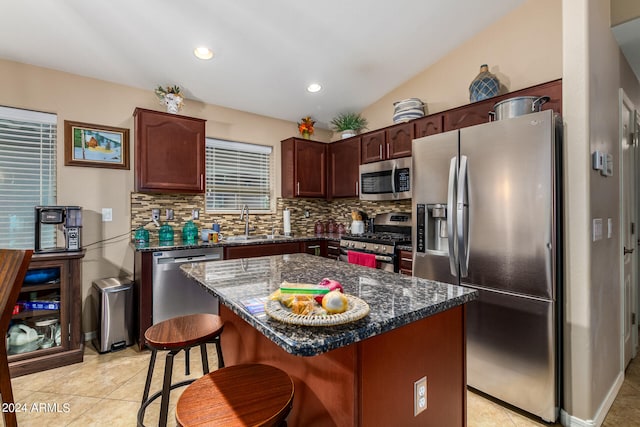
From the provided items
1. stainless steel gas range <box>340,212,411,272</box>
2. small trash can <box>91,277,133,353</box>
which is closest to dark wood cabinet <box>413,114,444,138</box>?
stainless steel gas range <box>340,212,411,272</box>

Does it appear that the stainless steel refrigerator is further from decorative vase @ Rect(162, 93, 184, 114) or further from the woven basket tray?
decorative vase @ Rect(162, 93, 184, 114)

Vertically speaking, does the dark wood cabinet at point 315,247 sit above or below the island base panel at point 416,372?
above

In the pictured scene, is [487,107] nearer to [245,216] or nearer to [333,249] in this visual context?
[333,249]

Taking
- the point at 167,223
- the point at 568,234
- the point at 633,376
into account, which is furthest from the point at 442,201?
the point at 167,223

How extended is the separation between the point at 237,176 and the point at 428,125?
238 cm

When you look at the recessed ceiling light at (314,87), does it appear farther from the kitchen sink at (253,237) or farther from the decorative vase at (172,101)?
the kitchen sink at (253,237)

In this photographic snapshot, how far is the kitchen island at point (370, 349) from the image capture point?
0.92 metres

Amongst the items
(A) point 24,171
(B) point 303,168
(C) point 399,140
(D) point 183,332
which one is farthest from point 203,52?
(D) point 183,332

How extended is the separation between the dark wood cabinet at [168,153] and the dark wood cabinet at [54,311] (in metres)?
0.93

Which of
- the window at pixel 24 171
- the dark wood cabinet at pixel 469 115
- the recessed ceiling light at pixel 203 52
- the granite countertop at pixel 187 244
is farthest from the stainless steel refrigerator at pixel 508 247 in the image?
the window at pixel 24 171

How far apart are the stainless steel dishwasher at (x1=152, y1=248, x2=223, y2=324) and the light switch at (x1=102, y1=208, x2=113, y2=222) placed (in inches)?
28.9

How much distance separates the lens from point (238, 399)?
3.36ft

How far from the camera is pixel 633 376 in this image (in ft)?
7.76

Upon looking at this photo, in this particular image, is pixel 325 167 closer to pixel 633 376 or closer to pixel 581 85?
pixel 581 85
